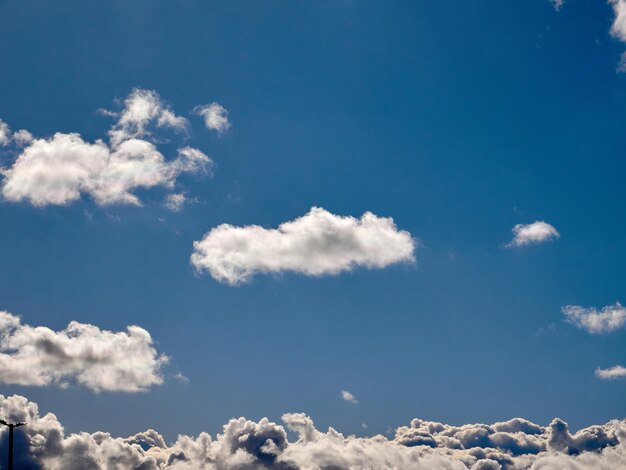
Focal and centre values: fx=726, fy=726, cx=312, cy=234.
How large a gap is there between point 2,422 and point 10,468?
4.27m

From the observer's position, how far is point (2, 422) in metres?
67.1

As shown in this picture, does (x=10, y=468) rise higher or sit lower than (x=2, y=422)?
lower

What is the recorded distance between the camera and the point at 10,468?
65625mm
